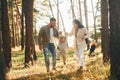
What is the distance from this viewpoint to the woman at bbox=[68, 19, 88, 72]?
1329cm

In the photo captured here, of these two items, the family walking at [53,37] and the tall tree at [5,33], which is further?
the tall tree at [5,33]

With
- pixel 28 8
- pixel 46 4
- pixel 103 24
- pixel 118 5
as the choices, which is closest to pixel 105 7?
pixel 103 24

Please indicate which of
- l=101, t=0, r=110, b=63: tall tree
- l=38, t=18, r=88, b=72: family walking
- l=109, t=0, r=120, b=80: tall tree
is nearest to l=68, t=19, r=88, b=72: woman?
l=38, t=18, r=88, b=72: family walking

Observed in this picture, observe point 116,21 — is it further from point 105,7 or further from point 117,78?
point 105,7

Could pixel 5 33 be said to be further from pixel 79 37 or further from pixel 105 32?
pixel 79 37

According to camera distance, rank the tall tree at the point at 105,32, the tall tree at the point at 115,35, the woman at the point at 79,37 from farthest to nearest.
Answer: the tall tree at the point at 105,32, the woman at the point at 79,37, the tall tree at the point at 115,35

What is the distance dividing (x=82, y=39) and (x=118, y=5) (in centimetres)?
502

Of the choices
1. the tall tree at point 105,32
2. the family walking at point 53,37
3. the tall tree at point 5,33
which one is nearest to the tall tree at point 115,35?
the family walking at point 53,37

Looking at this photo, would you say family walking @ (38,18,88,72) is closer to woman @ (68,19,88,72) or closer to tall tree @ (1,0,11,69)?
woman @ (68,19,88,72)

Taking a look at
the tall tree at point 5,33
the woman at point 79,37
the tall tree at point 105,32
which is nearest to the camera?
the woman at point 79,37

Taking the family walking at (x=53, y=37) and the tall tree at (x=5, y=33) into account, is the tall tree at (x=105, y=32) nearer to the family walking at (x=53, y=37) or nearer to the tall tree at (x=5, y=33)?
the family walking at (x=53, y=37)

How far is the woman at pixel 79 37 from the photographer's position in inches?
523

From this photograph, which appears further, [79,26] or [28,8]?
[28,8]

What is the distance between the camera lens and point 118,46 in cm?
862
